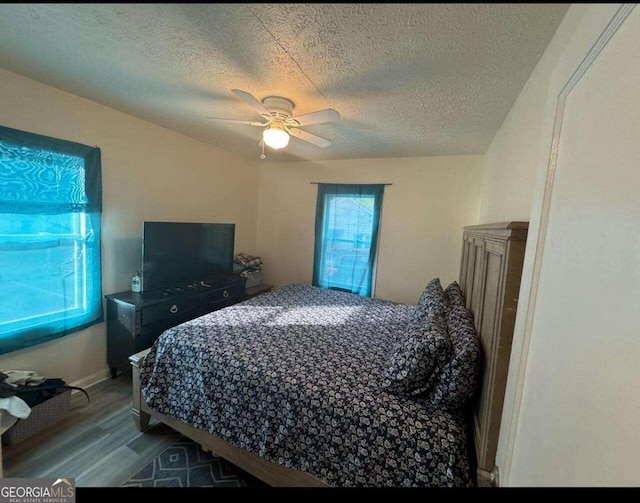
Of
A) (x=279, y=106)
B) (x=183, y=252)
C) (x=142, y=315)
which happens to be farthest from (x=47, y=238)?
(x=279, y=106)

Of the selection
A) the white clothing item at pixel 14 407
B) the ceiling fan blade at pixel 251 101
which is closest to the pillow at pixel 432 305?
the ceiling fan blade at pixel 251 101

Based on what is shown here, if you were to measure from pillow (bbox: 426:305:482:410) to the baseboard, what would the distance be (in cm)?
266

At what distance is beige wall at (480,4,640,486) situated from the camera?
384mm

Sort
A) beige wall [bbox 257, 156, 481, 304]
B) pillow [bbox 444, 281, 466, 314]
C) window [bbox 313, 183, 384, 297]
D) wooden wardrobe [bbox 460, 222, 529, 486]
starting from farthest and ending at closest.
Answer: window [bbox 313, 183, 384, 297]
beige wall [bbox 257, 156, 481, 304]
pillow [bbox 444, 281, 466, 314]
wooden wardrobe [bbox 460, 222, 529, 486]

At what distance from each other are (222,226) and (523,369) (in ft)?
9.83

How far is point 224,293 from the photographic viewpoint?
2963 mm

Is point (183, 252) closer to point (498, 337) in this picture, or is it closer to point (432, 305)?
point (432, 305)

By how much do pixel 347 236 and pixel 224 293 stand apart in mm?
1690

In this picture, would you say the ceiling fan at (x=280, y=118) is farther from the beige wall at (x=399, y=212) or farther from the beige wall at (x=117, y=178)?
the beige wall at (x=399, y=212)

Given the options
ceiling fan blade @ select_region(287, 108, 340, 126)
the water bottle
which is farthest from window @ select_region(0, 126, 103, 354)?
ceiling fan blade @ select_region(287, 108, 340, 126)

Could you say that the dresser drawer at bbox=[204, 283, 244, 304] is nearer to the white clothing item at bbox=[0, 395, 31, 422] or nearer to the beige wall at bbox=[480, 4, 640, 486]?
the white clothing item at bbox=[0, 395, 31, 422]

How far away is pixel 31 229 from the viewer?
1780mm

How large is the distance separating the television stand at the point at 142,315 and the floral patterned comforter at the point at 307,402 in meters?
0.61

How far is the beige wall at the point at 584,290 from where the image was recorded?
38 cm
